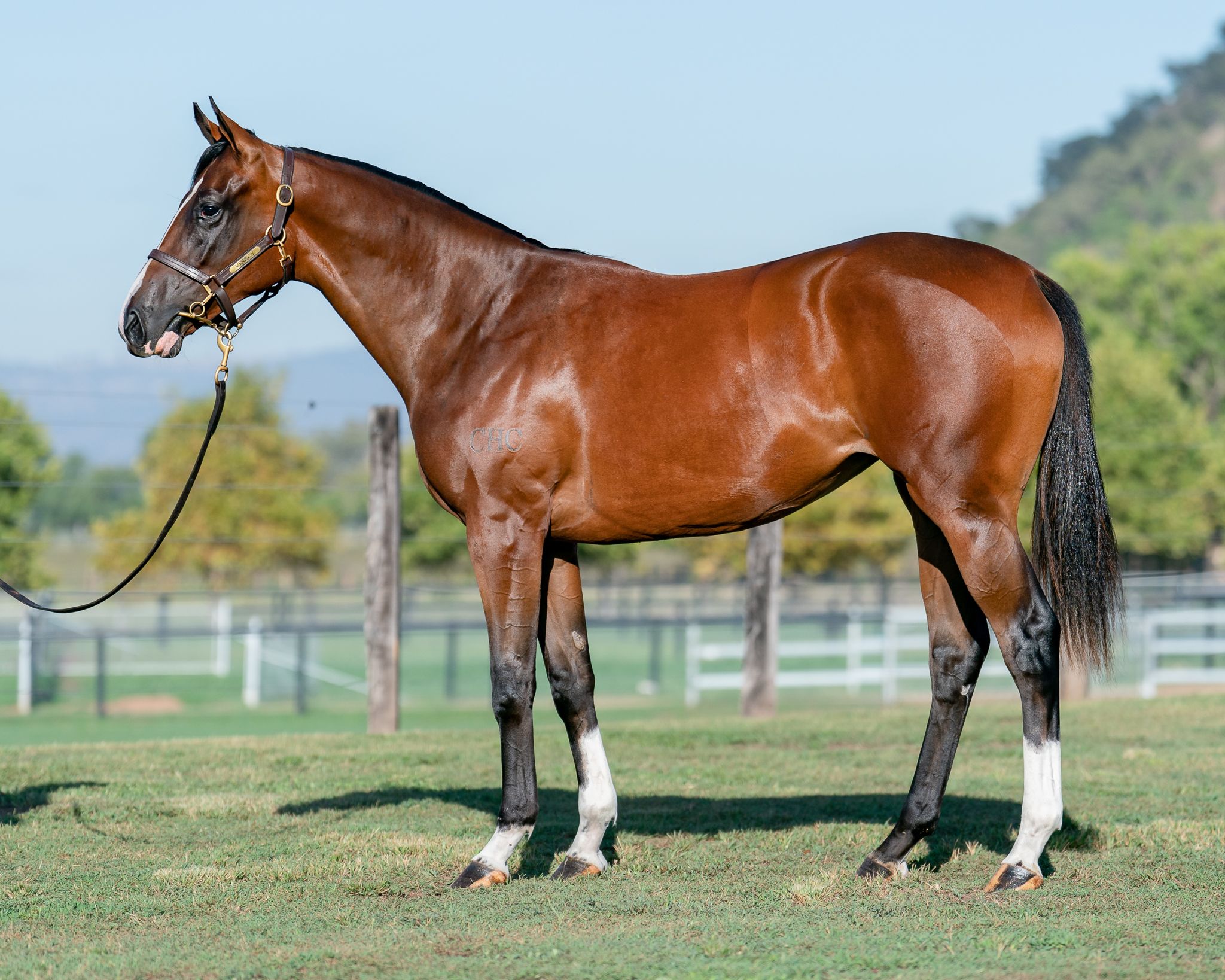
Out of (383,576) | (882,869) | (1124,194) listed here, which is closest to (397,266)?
(882,869)

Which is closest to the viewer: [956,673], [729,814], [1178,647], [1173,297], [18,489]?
[956,673]

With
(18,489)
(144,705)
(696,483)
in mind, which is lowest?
(144,705)

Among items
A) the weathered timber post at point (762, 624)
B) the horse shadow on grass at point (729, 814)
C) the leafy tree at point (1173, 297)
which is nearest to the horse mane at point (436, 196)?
the horse shadow on grass at point (729, 814)

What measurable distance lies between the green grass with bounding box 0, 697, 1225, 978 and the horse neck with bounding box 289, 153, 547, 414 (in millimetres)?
1872

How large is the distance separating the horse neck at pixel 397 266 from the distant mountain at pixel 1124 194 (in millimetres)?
137760

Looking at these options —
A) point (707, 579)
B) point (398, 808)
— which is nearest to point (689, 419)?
point (398, 808)

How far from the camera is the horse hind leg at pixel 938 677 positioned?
180 inches

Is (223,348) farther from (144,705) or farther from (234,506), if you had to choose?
(234,506)

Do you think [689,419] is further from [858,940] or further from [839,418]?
[858,940]

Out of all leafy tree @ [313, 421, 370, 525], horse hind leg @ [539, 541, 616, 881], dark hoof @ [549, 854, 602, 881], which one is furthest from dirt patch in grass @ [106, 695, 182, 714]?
dark hoof @ [549, 854, 602, 881]

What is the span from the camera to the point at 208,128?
4.68m

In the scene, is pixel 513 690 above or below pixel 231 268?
below

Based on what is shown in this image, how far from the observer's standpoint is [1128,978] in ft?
10.6

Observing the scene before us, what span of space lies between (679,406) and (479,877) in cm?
178
